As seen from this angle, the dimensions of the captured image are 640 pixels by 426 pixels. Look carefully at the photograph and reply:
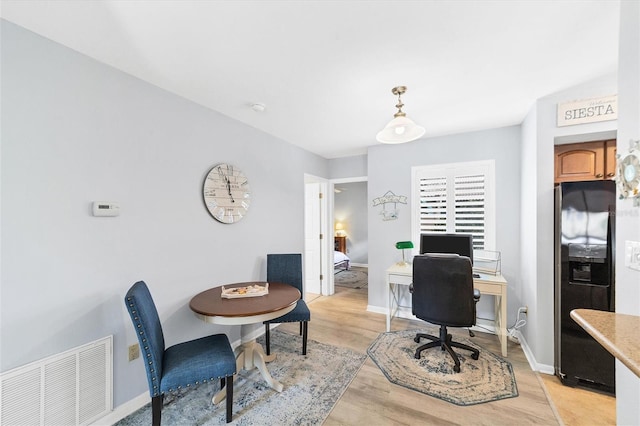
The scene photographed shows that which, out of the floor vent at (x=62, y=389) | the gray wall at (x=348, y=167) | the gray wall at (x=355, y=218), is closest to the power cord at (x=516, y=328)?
the gray wall at (x=348, y=167)

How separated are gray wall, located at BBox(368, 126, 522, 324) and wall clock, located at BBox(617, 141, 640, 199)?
207cm

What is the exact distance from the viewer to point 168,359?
1.75m

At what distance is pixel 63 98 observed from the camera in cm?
157

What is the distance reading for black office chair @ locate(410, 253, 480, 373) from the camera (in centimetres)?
229

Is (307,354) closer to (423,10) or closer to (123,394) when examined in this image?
(123,394)

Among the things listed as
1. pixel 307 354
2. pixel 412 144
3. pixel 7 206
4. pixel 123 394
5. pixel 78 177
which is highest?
pixel 412 144

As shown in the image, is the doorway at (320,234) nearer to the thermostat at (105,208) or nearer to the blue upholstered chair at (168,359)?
the blue upholstered chair at (168,359)

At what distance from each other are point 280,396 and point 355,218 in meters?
5.73

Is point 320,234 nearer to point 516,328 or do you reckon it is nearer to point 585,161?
point 516,328

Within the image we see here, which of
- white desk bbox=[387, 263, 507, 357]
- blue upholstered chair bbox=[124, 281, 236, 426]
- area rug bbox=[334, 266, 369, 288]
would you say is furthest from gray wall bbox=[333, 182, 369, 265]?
blue upholstered chair bbox=[124, 281, 236, 426]

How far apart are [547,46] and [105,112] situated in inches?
117

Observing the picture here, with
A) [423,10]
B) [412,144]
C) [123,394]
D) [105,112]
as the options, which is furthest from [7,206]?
[412,144]

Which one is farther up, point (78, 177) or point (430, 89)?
point (430, 89)

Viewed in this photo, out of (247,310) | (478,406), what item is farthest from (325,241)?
(478,406)
